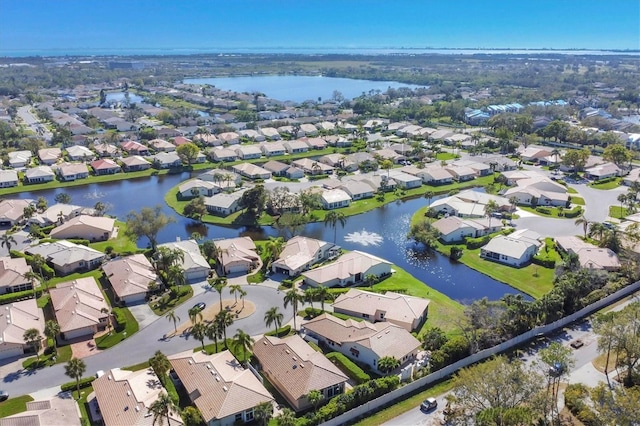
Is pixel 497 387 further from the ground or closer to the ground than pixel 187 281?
further from the ground

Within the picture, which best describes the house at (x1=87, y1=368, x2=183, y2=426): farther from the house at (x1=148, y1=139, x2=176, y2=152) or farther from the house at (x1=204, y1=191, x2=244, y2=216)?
the house at (x1=148, y1=139, x2=176, y2=152)

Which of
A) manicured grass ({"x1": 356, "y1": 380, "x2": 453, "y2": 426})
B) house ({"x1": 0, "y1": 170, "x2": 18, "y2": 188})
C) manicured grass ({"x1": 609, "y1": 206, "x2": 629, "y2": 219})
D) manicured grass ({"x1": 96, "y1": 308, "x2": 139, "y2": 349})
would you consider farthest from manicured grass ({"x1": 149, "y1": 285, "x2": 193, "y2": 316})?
manicured grass ({"x1": 609, "y1": 206, "x2": 629, "y2": 219})

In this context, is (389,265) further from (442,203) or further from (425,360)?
(442,203)

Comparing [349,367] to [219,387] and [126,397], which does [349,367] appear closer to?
[219,387]

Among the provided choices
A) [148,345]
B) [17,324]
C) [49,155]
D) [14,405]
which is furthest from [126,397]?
A: [49,155]

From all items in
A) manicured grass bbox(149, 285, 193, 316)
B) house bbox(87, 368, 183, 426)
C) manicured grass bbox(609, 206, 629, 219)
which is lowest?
manicured grass bbox(609, 206, 629, 219)

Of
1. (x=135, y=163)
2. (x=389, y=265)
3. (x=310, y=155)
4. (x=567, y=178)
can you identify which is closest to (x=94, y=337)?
(x=389, y=265)
